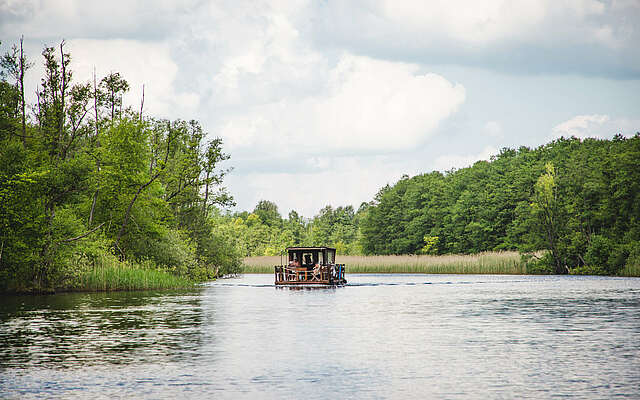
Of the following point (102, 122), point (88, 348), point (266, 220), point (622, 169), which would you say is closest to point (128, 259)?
point (102, 122)

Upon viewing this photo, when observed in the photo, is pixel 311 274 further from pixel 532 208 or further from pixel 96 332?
pixel 532 208

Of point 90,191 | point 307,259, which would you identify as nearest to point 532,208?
point 307,259

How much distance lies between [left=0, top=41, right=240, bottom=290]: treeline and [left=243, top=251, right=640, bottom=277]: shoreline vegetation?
19302mm

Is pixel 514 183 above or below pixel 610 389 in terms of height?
above

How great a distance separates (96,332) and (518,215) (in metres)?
89.7

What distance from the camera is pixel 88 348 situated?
1822 centimetres

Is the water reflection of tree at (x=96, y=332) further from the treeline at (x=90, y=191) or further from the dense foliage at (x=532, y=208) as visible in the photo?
the dense foliage at (x=532, y=208)

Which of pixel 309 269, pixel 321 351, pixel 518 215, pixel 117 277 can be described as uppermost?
pixel 518 215

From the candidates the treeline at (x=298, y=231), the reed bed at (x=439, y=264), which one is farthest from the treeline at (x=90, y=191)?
the treeline at (x=298, y=231)

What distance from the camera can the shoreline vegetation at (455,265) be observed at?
252 feet

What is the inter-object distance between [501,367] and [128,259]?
42.7 m

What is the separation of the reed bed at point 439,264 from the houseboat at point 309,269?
20.6 metres

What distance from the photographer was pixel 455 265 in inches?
3027

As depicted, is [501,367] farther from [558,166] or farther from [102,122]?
[558,166]
